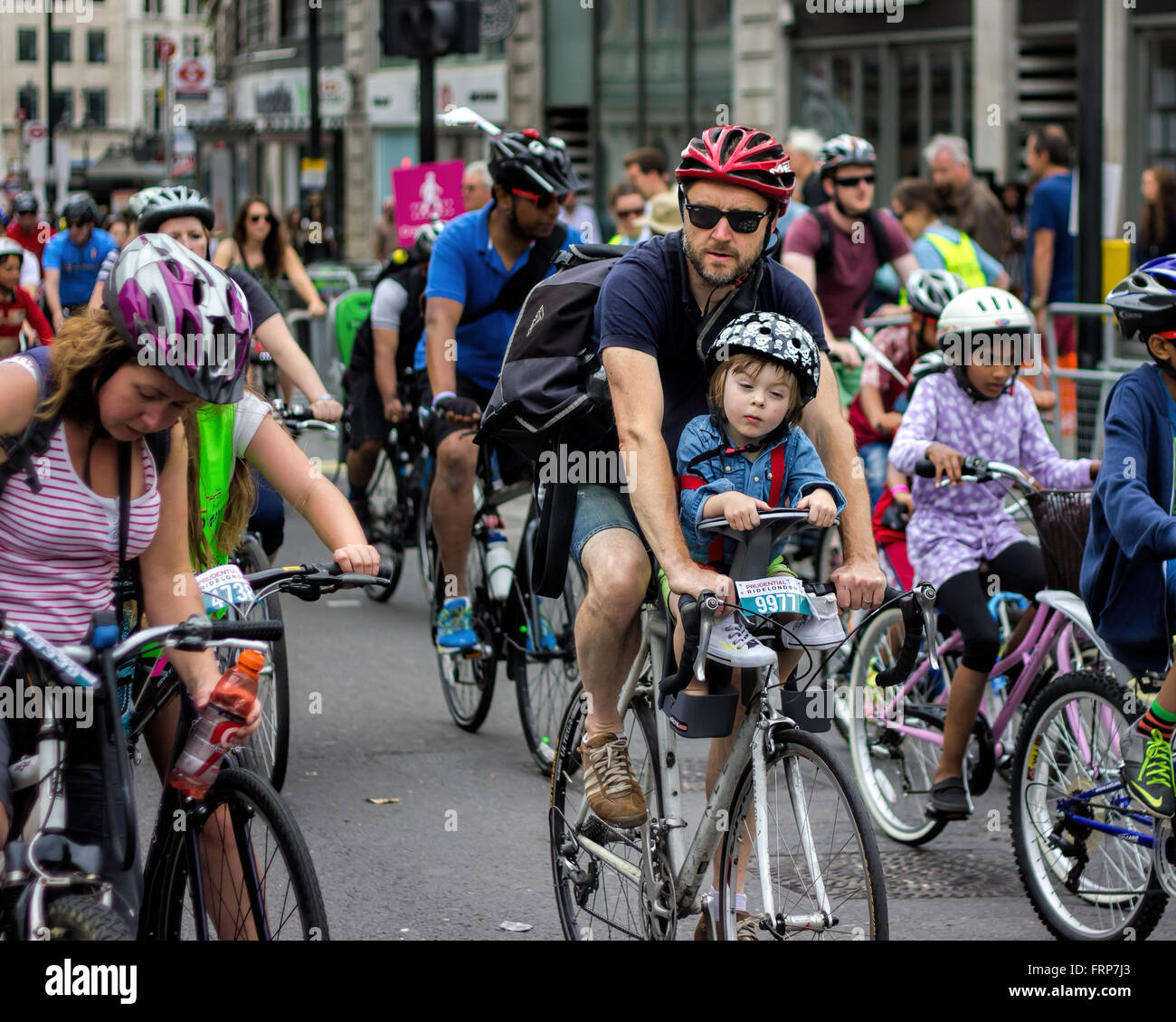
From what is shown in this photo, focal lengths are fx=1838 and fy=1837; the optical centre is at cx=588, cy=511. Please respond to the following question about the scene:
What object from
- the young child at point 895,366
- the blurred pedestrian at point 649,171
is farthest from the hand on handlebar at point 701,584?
the blurred pedestrian at point 649,171

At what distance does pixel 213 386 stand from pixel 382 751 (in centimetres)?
392

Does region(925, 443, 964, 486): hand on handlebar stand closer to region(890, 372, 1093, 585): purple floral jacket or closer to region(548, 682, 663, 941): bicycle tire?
region(890, 372, 1093, 585): purple floral jacket

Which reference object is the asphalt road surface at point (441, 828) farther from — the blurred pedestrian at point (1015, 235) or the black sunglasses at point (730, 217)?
the blurred pedestrian at point (1015, 235)

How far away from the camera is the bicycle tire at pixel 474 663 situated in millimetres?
7090

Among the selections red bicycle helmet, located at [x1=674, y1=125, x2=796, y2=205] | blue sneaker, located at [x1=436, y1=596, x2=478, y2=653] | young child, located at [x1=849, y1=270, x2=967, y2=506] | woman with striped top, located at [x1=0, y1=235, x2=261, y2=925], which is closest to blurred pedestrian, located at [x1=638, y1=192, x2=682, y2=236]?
young child, located at [x1=849, y1=270, x2=967, y2=506]

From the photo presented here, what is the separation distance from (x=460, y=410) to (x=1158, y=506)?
3.11 metres

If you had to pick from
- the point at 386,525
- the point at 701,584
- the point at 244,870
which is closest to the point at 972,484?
the point at 701,584

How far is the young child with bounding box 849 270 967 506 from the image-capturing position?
22.0 ft

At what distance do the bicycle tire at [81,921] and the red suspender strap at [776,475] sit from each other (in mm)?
1652

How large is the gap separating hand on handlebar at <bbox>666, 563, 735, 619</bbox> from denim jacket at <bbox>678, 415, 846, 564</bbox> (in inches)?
10.2

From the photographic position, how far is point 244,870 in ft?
11.1

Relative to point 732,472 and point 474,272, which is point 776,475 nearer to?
point 732,472

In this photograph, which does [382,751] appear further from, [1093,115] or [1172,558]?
[1093,115]

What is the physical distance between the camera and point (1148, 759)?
14.8 ft
